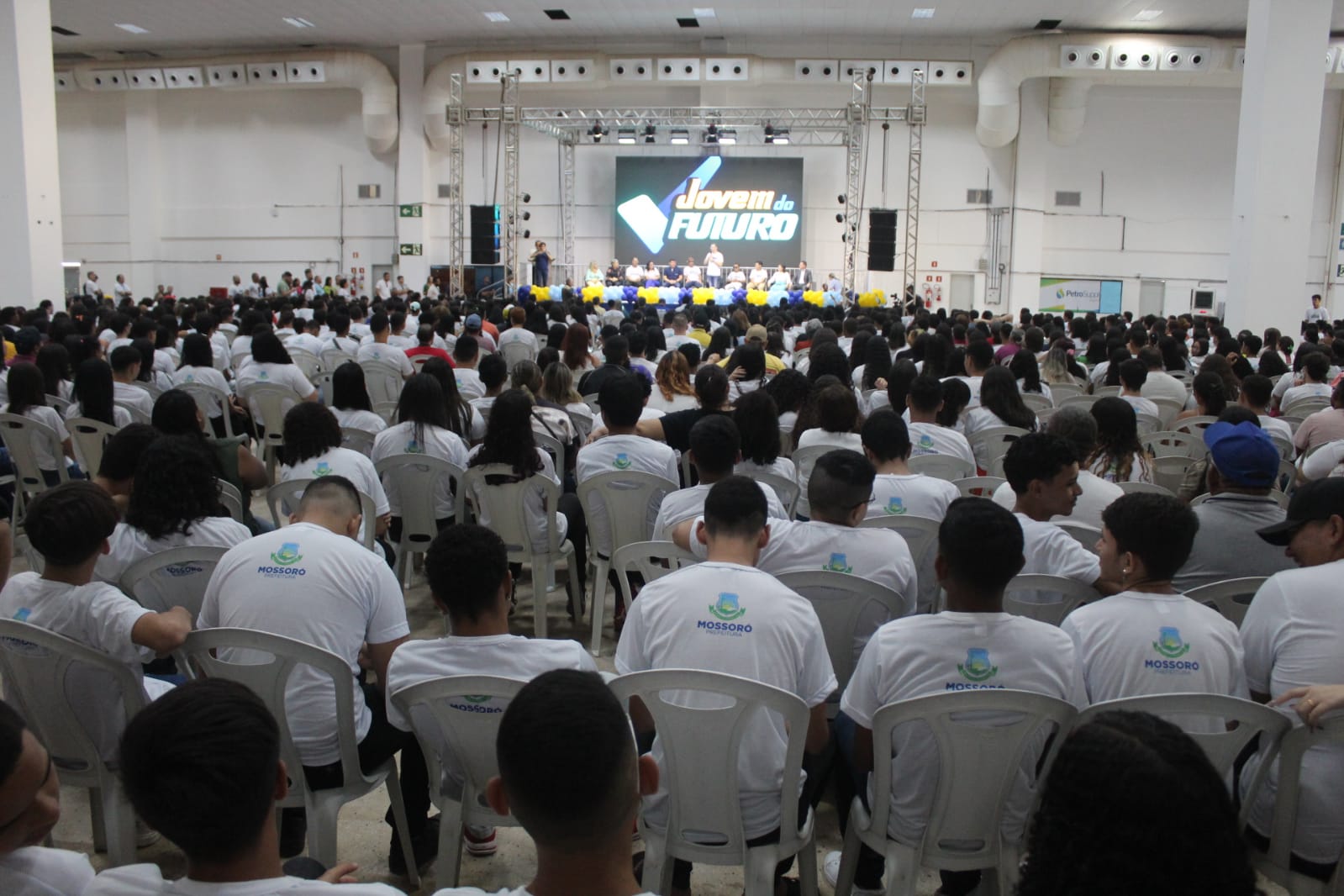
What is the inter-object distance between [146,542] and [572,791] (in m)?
2.30

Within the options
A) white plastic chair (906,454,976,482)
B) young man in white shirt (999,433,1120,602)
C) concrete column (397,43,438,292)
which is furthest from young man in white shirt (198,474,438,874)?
concrete column (397,43,438,292)

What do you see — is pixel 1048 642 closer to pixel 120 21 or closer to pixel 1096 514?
pixel 1096 514

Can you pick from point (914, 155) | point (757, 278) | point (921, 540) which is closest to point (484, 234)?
point (757, 278)

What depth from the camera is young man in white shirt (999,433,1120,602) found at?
3172 millimetres

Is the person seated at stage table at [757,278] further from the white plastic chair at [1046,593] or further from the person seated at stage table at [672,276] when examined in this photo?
the white plastic chair at [1046,593]

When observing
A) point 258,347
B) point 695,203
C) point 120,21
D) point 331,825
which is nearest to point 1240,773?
point 331,825

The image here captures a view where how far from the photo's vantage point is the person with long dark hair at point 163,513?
3158mm

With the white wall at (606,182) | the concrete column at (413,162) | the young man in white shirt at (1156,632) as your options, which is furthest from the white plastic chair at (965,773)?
the concrete column at (413,162)

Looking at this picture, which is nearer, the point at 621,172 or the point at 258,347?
the point at 258,347

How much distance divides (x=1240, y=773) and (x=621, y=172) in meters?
21.3

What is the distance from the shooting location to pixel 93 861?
2.94 metres

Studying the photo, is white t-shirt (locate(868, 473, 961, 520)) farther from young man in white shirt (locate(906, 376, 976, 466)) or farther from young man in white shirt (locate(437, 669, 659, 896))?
young man in white shirt (locate(437, 669, 659, 896))

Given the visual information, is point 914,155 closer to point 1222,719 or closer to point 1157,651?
point 1157,651

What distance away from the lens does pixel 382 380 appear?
812cm
